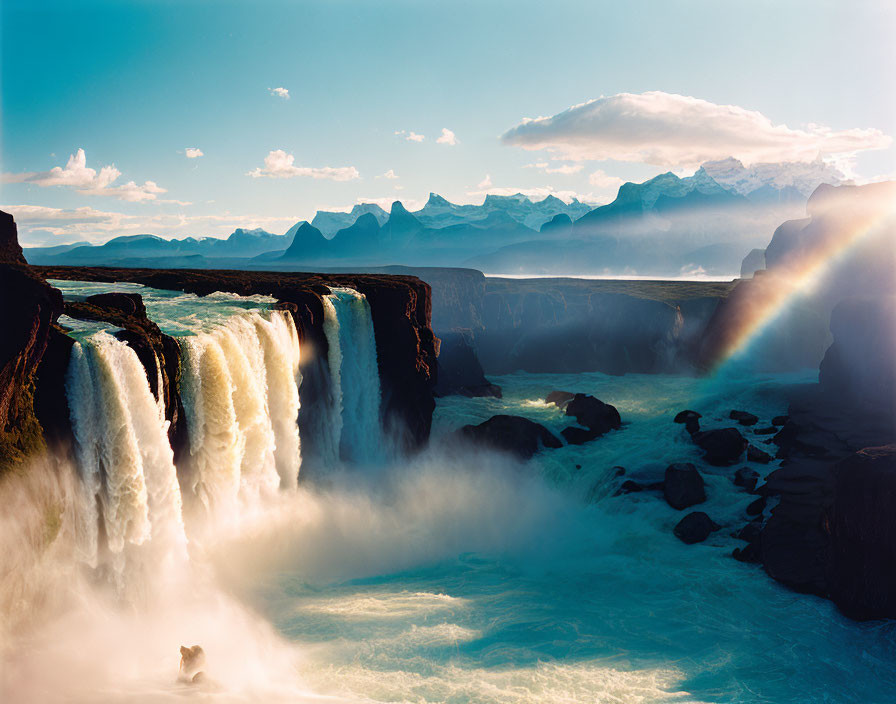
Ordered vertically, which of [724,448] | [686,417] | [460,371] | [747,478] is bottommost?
[747,478]

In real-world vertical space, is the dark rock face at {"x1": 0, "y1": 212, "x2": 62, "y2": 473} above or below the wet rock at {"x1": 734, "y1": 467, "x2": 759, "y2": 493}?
above

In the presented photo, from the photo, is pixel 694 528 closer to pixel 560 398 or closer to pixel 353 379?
pixel 353 379

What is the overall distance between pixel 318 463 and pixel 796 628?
76.8 feet

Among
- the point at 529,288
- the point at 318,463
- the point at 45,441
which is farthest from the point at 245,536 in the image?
the point at 529,288

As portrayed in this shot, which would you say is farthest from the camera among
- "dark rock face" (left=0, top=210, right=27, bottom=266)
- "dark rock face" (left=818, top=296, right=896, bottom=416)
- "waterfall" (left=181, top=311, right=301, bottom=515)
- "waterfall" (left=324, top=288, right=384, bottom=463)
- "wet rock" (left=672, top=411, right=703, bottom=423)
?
"wet rock" (left=672, top=411, right=703, bottom=423)

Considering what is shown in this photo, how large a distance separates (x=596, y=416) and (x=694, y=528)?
19488mm

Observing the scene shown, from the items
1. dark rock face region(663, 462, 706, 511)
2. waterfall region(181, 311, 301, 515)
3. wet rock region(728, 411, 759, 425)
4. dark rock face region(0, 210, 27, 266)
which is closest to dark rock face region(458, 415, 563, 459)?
dark rock face region(663, 462, 706, 511)

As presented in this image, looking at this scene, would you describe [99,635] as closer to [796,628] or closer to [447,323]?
[796,628]

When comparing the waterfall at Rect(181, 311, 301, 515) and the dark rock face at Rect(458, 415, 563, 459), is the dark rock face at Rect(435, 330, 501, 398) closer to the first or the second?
the dark rock face at Rect(458, 415, 563, 459)

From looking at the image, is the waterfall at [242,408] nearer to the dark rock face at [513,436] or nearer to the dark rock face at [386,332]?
the dark rock face at [386,332]

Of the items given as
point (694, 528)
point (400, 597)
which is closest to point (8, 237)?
point (400, 597)

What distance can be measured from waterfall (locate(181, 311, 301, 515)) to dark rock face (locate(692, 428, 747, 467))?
25672mm

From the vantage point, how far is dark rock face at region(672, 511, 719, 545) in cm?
2962

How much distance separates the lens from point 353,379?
1515 inches
